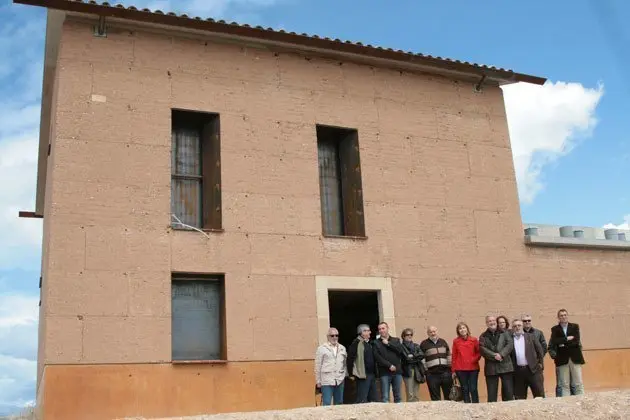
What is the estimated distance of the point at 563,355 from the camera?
13.8 m

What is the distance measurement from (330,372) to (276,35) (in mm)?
6917

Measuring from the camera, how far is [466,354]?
13.4 m

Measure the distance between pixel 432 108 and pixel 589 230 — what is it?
607 cm

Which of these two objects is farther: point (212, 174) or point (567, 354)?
point (212, 174)

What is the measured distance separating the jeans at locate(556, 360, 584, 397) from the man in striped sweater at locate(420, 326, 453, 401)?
6.61 feet

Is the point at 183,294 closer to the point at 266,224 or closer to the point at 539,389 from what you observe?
the point at 266,224

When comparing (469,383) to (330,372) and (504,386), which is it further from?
(330,372)

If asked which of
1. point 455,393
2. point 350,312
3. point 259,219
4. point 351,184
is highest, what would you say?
point 351,184

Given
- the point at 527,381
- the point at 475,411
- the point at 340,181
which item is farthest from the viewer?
the point at 340,181

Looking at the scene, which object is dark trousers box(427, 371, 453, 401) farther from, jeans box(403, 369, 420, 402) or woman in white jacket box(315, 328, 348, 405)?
woman in white jacket box(315, 328, 348, 405)

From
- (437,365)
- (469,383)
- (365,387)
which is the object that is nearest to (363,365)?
(365,387)

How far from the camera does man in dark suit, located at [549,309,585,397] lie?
538 inches

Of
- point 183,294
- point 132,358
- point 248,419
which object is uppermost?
point 183,294

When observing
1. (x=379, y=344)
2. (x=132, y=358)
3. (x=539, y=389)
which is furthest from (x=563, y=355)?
(x=132, y=358)
